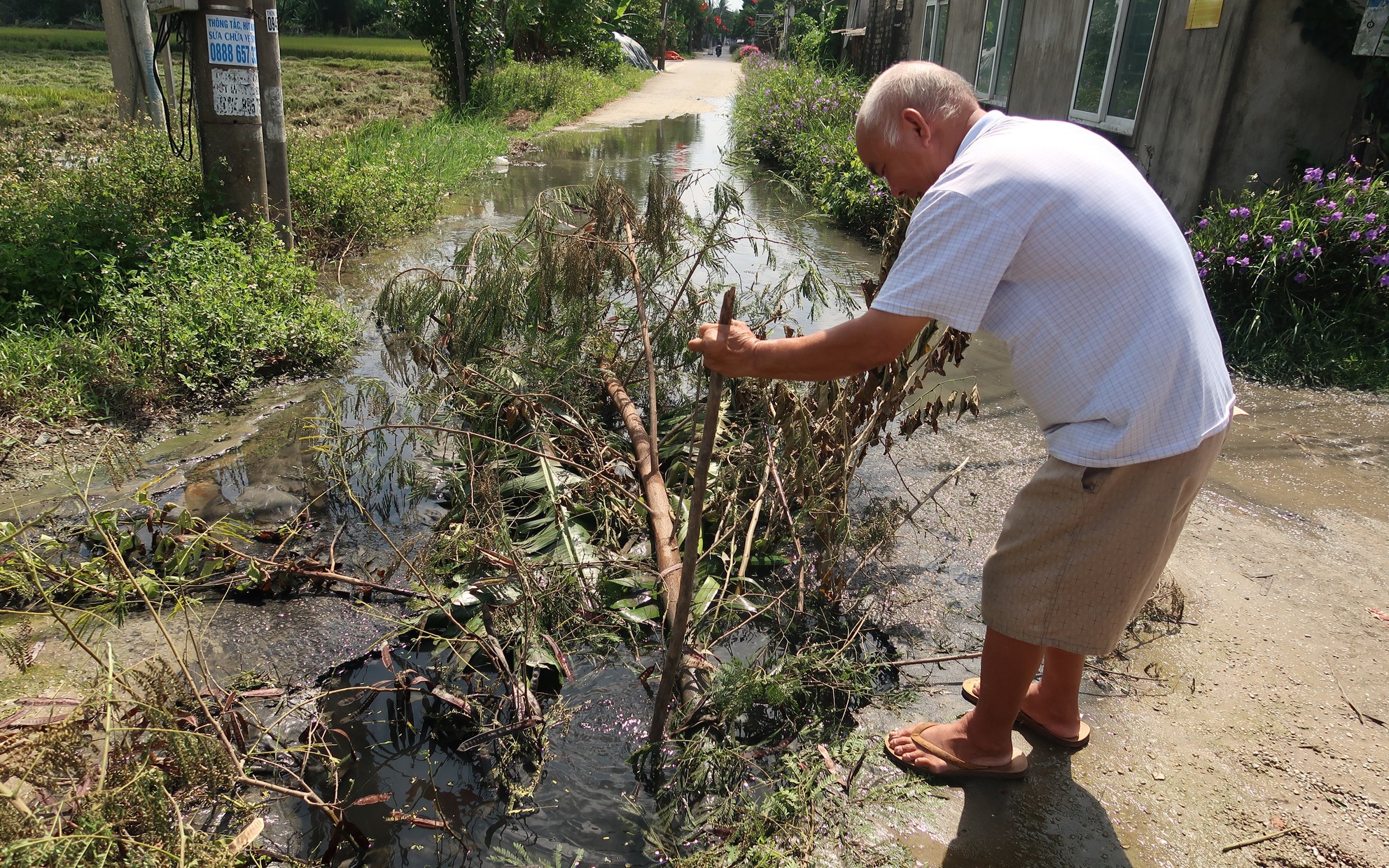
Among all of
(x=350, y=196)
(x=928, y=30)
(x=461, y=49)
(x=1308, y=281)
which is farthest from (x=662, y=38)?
(x=1308, y=281)

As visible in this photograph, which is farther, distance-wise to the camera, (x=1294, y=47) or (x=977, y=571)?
(x=1294, y=47)

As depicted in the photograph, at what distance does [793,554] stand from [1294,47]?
16.4 ft

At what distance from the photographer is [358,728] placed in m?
2.43

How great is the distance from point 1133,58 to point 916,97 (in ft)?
20.7

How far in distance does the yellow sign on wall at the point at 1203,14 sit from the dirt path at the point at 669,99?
1108cm

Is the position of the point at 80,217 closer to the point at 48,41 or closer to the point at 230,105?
the point at 230,105

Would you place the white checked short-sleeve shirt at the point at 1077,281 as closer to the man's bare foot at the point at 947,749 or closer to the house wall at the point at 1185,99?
the man's bare foot at the point at 947,749

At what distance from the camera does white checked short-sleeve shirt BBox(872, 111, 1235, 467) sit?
1758 millimetres

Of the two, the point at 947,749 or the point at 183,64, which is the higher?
the point at 183,64

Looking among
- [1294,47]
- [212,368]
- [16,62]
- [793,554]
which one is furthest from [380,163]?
[16,62]

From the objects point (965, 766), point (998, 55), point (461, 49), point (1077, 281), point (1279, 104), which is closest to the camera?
point (1077, 281)

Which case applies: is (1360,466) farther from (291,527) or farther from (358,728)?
(291,527)

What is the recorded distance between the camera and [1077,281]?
1784mm

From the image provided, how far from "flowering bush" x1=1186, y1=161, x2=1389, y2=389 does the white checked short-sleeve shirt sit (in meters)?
3.90
